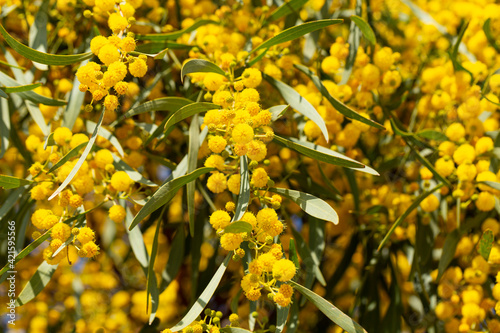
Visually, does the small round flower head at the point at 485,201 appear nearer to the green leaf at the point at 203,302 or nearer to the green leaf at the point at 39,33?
the green leaf at the point at 203,302

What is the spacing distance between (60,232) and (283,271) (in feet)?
1.48

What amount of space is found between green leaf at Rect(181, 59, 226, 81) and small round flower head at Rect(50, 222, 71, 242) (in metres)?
0.38

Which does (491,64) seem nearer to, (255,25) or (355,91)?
(355,91)

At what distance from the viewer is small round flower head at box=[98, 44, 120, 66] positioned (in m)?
0.97

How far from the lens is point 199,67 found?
1015 mm

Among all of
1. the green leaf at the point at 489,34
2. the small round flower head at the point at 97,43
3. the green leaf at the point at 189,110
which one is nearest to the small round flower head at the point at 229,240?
the green leaf at the point at 189,110

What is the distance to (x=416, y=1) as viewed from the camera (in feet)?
6.63

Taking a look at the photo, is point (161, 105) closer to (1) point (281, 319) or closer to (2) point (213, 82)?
(2) point (213, 82)

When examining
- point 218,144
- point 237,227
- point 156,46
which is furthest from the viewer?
Answer: point 156,46

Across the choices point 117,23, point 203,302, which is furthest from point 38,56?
point 203,302

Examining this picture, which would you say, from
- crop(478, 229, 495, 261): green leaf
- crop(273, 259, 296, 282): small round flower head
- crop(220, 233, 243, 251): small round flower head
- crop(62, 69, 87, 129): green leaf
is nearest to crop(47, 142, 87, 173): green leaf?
crop(62, 69, 87, 129): green leaf

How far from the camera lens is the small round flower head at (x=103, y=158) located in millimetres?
1121

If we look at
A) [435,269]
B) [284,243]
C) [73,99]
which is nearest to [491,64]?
[435,269]

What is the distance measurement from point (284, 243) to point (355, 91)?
1.46ft
